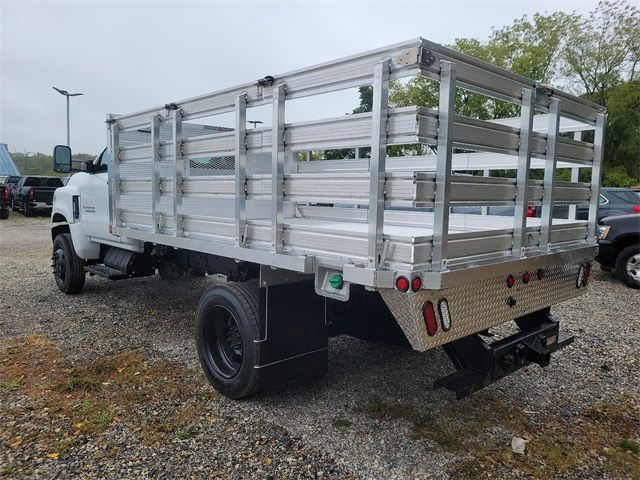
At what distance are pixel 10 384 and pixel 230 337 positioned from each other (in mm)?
1865

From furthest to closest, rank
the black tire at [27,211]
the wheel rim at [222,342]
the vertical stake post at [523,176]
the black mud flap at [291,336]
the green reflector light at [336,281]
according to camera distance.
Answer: the black tire at [27,211] < the wheel rim at [222,342] < the black mud flap at [291,336] < the vertical stake post at [523,176] < the green reflector light at [336,281]

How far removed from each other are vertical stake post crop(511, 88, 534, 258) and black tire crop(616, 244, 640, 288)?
613 cm

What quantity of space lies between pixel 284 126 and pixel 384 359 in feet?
8.30

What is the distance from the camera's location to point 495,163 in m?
4.98

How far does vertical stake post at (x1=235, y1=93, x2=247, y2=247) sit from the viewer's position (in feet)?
11.2

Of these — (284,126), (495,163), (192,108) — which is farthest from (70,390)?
(495,163)

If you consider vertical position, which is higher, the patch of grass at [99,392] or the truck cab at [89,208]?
the truck cab at [89,208]

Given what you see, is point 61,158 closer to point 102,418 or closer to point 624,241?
point 102,418

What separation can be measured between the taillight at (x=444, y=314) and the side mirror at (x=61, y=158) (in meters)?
5.11

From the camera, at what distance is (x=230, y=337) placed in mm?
3902

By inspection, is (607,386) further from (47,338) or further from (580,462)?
(47,338)

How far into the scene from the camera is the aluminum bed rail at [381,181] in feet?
8.36

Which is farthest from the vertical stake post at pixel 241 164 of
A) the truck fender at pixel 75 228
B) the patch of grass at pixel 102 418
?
the truck fender at pixel 75 228

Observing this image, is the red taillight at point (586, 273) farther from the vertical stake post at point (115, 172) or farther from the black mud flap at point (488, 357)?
the vertical stake post at point (115, 172)
